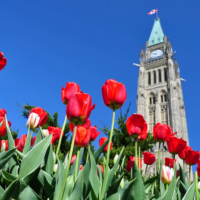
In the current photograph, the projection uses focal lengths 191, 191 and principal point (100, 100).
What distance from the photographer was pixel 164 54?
33.0m

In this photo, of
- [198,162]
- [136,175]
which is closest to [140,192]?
[136,175]

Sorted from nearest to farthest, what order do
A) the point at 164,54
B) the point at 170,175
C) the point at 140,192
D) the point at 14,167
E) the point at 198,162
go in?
the point at 140,192, the point at 14,167, the point at 170,175, the point at 198,162, the point at 164,54

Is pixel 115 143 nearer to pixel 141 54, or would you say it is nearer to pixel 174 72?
pixel 174 72

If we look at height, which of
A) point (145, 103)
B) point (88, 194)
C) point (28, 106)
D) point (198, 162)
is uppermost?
point (145, 103)

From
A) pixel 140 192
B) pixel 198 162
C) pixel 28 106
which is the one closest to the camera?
pixel 140 192

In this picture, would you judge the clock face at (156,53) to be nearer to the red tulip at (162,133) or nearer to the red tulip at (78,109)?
the red tulip at (162,133)

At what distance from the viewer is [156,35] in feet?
125

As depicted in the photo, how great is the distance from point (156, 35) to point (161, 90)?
14.5m

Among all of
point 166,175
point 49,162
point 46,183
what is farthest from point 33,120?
point 166,175

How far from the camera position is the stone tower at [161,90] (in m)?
26.3

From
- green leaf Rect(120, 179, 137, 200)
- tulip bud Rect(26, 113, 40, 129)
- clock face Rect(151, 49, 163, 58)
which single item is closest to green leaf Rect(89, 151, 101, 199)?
green leaf Rect(120, 179, 137, 200)

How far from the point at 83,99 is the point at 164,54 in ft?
115

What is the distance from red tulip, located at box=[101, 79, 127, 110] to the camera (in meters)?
1.02

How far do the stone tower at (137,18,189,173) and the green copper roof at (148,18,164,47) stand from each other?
1898mm
